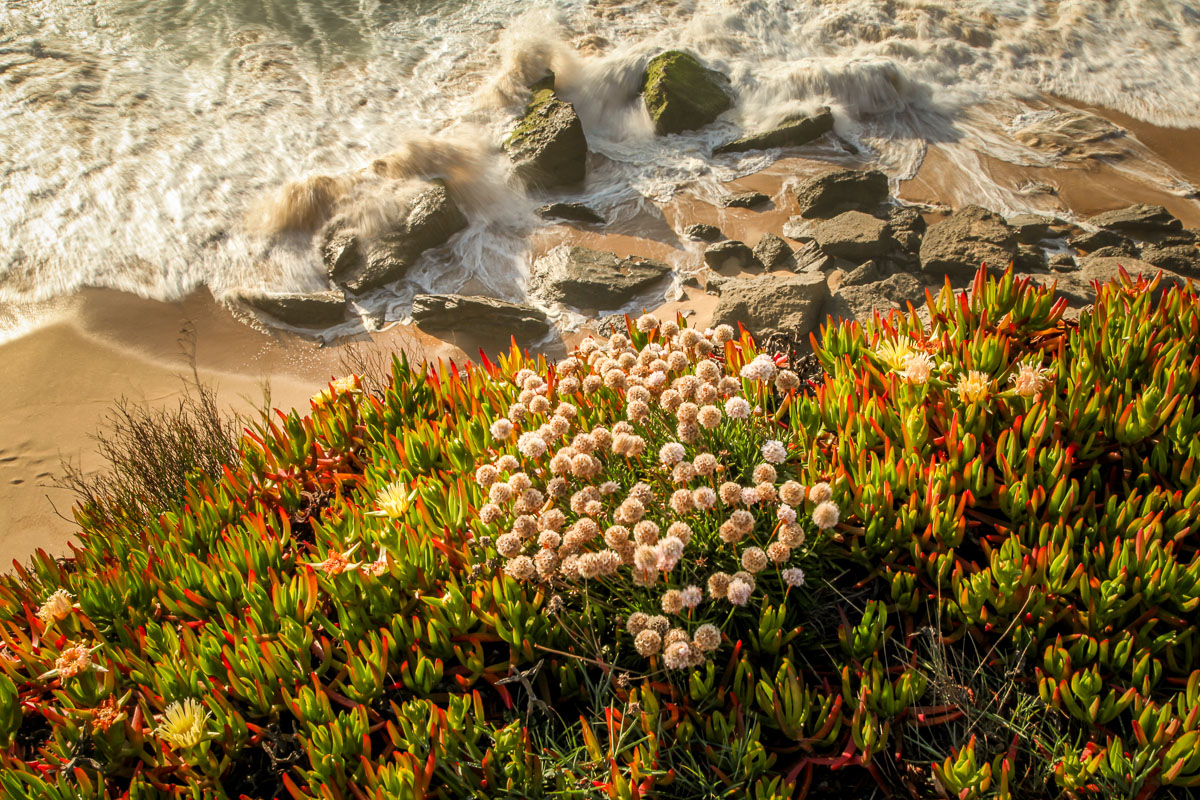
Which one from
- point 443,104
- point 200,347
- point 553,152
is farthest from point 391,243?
point 443,104

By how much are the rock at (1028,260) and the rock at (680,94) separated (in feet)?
16.9

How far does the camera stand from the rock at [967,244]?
741 cm

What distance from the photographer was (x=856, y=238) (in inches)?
310

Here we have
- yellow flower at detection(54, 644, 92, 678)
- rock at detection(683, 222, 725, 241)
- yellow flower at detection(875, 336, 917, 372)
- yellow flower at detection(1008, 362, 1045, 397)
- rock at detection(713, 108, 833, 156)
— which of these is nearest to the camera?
yellow flower at detection(54, 644, 92, 678)

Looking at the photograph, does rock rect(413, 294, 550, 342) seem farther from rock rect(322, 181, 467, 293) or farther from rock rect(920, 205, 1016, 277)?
rock rect(920, 205, 1016, 277)

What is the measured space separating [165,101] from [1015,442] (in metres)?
12.8

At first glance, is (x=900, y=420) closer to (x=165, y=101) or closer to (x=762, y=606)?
(x=762, y=606)

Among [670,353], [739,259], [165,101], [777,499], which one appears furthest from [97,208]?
[777,499]

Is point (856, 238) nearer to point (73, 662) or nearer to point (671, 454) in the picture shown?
point (671, 454)

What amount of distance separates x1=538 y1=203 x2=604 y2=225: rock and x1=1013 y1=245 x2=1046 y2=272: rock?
471 centimetres

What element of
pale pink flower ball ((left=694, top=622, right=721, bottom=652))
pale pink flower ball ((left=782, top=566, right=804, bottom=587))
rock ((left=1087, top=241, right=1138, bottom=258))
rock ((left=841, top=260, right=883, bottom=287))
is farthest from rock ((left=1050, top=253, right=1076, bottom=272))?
pale pink flower ball ((left=694, top=622, right=721, bottom=652))

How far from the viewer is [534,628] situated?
2.25m

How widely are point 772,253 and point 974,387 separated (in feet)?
19.4

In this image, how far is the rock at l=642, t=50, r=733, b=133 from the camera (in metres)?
11.2
